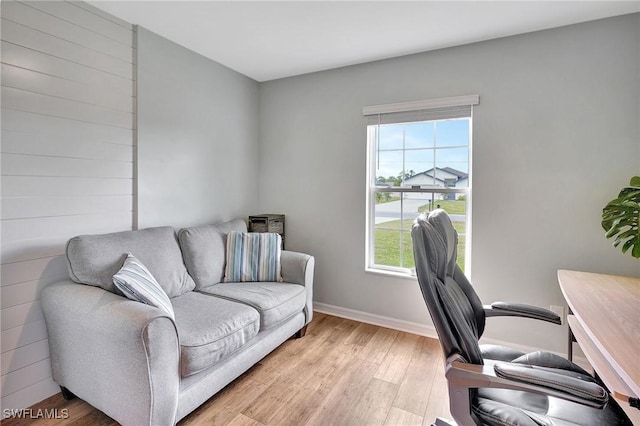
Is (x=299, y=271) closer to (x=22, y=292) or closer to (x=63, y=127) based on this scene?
(x=22, y=292)

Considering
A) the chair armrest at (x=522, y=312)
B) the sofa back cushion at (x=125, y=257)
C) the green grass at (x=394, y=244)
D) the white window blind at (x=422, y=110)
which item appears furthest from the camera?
the green grass at (x=394, y=244)

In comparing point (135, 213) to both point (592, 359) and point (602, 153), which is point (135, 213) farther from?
point (602, 153)


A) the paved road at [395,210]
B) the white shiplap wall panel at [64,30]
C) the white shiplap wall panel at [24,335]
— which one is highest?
the white shiplap wall panel at [64,30]

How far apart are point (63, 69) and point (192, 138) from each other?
1.00 meters

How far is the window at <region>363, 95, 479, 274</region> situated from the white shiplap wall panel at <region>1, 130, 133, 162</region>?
6.78 feet

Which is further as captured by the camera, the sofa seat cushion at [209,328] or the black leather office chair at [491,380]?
the sofa seat cushion at [209,328]

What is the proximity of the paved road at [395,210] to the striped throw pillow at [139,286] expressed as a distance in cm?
199

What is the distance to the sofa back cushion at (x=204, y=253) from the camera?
8.04 ft

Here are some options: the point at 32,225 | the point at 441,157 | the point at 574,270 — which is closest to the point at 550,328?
the point at 574,270

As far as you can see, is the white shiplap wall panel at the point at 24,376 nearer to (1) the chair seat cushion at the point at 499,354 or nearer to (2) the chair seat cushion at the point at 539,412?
(2) the chair seat cushion at the point at 539,412

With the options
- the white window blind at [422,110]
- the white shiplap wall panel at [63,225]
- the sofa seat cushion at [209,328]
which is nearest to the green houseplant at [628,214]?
the white window blind at [422,110]

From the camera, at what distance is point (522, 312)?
1585mm

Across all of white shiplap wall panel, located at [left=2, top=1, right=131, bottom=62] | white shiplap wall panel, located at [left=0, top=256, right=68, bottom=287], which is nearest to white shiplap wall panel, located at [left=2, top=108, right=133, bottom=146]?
white shiplap wall panel, located at [left=2, top=1, right=131, bottom=62]

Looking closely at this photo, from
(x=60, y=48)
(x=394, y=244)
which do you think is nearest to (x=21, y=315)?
(x=60, y=48)
